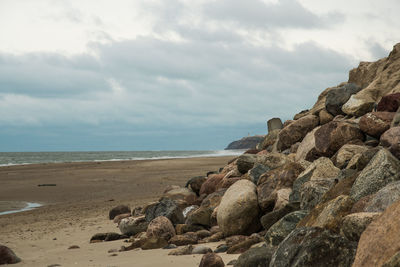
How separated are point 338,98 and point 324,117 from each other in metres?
0.74

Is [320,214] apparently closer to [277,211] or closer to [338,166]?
[277,211]

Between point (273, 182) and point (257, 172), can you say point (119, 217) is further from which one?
point (273, 182)

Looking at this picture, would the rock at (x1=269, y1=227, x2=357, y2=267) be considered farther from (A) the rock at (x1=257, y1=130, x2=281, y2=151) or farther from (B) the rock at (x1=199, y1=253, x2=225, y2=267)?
(A) the rock at (x1=257, y1=130, x2=281, y2=151)

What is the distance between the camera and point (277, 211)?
326 inches

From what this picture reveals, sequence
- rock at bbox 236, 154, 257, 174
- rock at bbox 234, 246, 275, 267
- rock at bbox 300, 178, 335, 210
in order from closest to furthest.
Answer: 1. rock at bbox 234, 246, 275, 267
2. rock at bbox 300, 178, 335, 210
3. rock at bbox 236, 154, 257, 174

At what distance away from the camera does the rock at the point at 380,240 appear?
4062mm

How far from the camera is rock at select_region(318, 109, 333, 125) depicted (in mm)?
13524

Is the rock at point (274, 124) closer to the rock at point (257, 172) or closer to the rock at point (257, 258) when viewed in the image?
the rock at point (257, 172)

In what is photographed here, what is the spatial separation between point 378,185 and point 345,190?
58 cm

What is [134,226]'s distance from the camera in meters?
11.0

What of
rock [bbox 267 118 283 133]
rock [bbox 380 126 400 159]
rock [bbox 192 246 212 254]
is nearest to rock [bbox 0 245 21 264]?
rock [bbox 192 246 212 254]

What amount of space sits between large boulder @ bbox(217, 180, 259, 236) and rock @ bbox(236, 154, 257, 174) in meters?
2.81

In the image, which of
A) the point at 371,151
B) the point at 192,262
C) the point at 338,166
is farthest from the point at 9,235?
the point at 371,151

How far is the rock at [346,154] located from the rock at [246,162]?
2834 millimetres
